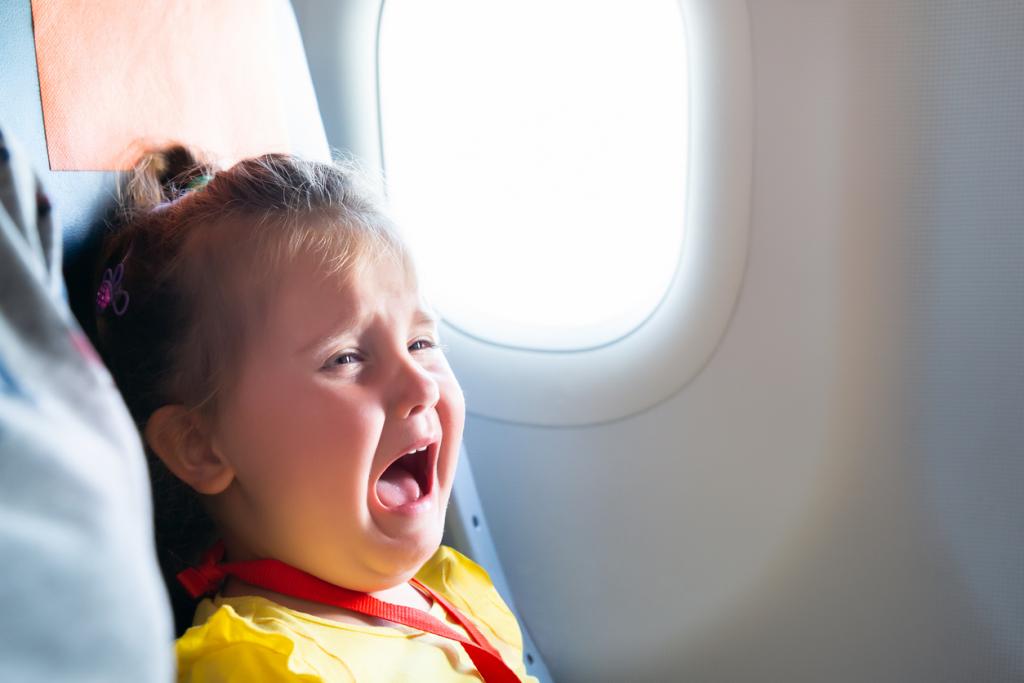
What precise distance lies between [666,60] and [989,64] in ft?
1.42

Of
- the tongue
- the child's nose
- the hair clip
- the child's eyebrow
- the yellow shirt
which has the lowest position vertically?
the yellow shirt

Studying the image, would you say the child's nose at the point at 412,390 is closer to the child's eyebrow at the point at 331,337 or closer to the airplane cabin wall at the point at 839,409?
the child's eyebrow at the point at 331,337

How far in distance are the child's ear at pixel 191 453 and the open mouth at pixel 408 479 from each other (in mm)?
156

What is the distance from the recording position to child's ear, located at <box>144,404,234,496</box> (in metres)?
→ 0.89

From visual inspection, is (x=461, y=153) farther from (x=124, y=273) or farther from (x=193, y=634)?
(x=193, y=634)

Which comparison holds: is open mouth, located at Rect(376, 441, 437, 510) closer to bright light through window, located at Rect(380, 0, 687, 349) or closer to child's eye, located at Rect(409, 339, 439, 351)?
child's eye, located at Rect(409, 339, 439, 351)

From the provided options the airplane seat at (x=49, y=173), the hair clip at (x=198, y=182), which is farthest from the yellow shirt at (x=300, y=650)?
the hair clip at (x=198, y=182)

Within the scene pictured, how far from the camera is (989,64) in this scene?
1152 mm

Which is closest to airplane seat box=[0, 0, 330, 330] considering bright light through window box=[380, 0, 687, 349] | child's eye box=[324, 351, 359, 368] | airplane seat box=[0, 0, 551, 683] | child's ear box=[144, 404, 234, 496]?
airplane seat box=[0, 0, 551, 683]

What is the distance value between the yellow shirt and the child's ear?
0.12 metres

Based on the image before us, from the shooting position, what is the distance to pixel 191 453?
90cm

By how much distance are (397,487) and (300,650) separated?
200 mm

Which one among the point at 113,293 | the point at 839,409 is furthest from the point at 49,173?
the point at 839,409

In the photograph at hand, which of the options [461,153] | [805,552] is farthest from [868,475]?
[461,153]
